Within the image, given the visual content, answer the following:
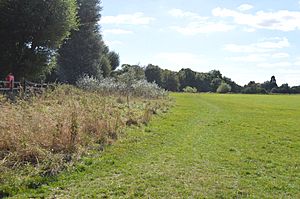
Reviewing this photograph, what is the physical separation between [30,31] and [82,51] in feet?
58.9

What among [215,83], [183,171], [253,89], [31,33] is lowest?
[183,171]

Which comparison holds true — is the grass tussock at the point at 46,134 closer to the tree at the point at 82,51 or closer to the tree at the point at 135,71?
the tree at the point at 82,51

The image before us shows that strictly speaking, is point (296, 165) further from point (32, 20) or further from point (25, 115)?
point (32, 20)

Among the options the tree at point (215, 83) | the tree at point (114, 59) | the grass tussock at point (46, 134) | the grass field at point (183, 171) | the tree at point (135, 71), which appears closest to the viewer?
the grass field at point (183, 171)

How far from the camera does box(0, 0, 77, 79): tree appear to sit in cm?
2977

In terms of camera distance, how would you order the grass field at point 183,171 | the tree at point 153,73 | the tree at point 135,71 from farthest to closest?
the tree at point 153,73 → the tree at point 135,71 → the grass field at point 183,171

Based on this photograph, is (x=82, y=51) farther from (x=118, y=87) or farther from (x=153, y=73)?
(x=153, y=73)

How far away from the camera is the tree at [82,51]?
157ft

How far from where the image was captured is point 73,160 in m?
9.70

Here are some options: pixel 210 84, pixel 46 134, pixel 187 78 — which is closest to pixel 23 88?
pixel 46 134

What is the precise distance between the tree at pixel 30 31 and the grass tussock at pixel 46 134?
1830 cm

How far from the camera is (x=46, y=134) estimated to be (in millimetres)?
10234

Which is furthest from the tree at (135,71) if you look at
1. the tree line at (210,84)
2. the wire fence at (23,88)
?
the tree line at (210,84)

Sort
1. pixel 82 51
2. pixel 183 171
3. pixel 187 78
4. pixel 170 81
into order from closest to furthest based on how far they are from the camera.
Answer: pixel 183 171 < pixel 82 51 < pixel 170 81 < pixel 187 78
